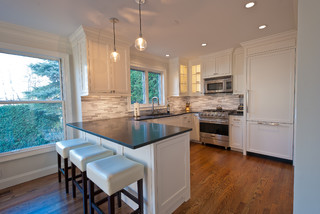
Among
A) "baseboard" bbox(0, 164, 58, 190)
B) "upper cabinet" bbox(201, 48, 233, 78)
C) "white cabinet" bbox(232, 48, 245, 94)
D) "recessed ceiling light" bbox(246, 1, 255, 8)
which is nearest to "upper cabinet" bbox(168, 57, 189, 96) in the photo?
"upper cabinet" bbox(201, 48, 233, 78)

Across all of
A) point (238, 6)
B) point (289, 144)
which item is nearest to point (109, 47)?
point (238, 6)

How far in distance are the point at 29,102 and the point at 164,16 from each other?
267 centimetres

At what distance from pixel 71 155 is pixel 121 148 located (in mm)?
629

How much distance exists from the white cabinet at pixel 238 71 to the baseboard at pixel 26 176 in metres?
4.43

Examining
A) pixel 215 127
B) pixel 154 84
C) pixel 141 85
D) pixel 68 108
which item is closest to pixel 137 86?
pixel 141 85

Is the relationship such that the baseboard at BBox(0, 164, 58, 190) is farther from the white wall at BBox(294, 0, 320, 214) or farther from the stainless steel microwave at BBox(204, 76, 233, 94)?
the stainless steel microwave at BBox(204, 76, 233, 94)

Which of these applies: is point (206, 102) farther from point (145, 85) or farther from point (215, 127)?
point (145, 85)

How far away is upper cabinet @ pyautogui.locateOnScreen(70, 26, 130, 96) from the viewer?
2441 millimetres

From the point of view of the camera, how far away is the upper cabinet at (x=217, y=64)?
12.2ft

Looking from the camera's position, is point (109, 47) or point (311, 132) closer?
point (311, 132)

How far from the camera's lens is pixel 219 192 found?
6.62 ft

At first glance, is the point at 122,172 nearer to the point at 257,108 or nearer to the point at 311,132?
the point at 311,132

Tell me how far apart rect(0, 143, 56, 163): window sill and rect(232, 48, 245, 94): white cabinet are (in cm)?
433

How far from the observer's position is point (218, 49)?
3.66 metres
